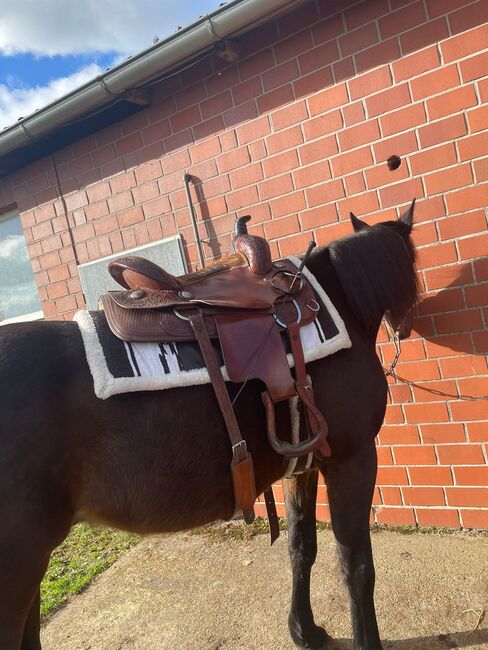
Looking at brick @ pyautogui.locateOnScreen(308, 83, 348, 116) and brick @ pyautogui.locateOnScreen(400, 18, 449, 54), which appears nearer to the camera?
brick @ pyautogui.locateOnScreen(400, 18, 449, 54)

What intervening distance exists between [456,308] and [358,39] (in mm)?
1601

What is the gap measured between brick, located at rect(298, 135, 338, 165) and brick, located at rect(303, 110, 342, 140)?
0.04 metres

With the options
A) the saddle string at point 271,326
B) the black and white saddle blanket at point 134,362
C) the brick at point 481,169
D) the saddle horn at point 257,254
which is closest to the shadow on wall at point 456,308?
the brick at point 481,169

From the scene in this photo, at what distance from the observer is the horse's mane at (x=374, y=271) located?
201 cm

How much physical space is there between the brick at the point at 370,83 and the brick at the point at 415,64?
51mm

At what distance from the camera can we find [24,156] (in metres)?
3.96

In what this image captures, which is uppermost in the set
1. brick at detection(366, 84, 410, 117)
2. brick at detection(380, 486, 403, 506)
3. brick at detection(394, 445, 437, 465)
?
brick at detection(366, 84, 410, 117)

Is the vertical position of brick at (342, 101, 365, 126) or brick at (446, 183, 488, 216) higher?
brick at (342, 101, 365, 126)

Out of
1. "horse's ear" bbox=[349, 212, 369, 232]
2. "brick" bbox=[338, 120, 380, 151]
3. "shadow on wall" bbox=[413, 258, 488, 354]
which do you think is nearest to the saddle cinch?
"horse's ear" bbox=[349, 212, 369, 232]

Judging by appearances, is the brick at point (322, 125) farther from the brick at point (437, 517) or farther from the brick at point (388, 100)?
the brick at point (437, 517)

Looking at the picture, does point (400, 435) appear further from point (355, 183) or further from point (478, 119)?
point (478, 119)

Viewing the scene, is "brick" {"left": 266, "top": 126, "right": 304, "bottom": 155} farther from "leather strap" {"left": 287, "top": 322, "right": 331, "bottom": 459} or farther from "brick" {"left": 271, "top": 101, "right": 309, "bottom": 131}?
"leather strap" {"left": 287, "top": 322, "right": 331, "bottom": 459}

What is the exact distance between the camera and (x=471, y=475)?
262 cm

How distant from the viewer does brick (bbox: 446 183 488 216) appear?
2.43 m
